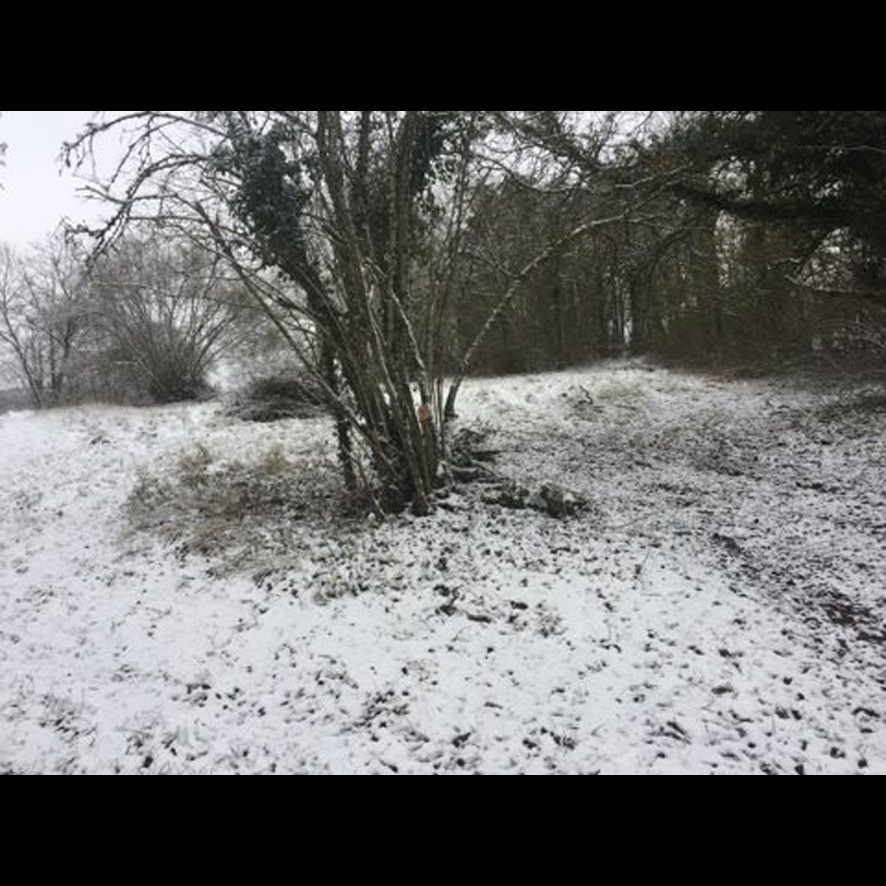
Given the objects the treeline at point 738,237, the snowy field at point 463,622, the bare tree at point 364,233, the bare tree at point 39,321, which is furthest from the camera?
the bare tree at point 39,321

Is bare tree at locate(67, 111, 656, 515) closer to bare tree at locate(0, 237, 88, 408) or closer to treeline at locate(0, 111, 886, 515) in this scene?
treeline at locate(0, 111, 886, 515)

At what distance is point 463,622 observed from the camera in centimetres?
476

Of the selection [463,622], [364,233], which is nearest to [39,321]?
[364,233]

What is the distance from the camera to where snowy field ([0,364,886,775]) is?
349cm

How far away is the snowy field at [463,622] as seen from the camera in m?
3.49

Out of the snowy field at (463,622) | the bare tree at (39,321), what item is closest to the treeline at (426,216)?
the snowy field at (463,622)

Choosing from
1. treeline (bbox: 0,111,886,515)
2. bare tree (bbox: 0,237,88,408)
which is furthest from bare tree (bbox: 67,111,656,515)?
bare tree (bbox: 0,237,88,408)

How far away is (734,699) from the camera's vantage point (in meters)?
3.63

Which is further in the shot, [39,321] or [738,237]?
[39,321]

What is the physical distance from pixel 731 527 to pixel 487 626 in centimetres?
329

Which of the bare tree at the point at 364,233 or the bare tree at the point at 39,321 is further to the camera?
the bare tree at the point at 39,321

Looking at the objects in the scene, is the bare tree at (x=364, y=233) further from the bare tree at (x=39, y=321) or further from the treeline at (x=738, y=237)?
the bare tree at (x=39, y=321)

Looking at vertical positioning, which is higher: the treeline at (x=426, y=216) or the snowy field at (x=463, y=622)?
the treeline at (x=426, y=216)

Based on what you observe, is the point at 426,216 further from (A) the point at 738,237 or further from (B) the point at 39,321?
(B) the point at 39,321
